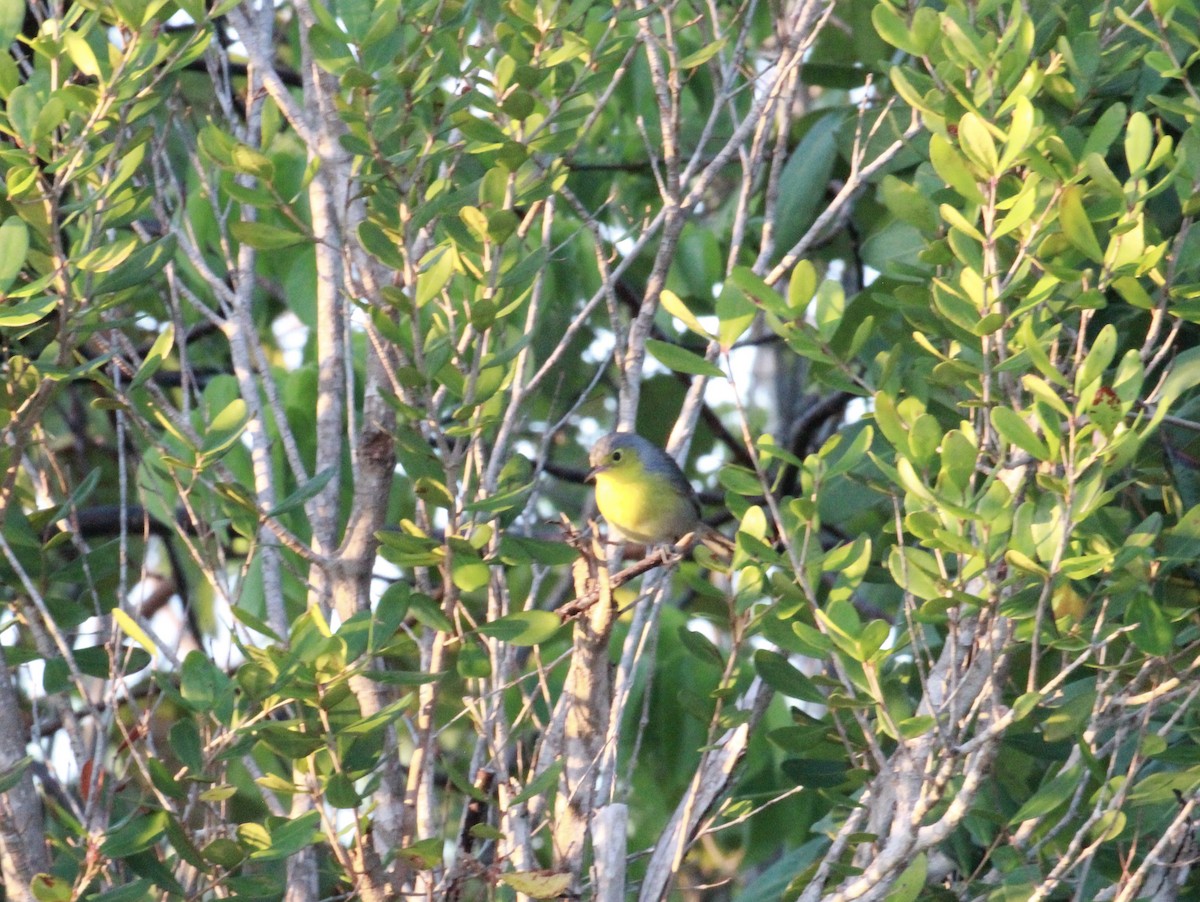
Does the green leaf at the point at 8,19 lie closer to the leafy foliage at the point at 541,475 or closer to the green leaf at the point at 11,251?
the leafy foliage at the point at 541,475

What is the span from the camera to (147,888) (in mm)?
3074

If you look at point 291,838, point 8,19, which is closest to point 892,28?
point 8,19

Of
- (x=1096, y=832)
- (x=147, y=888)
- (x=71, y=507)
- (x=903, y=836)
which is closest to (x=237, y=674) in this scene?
(x=147, y=888)

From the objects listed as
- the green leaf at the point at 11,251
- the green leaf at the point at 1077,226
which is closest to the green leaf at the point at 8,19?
the green leaf at the point at 11,251

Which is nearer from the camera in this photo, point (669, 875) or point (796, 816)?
point (669, 875)

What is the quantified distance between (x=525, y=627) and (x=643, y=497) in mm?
2627

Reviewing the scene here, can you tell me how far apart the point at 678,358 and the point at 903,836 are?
106 centimetres

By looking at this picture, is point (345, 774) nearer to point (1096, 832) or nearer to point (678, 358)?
point (678, 358)

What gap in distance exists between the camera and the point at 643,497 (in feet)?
19.0

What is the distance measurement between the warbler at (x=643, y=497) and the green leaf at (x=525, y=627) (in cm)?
233

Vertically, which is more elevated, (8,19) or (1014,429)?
(8,19)

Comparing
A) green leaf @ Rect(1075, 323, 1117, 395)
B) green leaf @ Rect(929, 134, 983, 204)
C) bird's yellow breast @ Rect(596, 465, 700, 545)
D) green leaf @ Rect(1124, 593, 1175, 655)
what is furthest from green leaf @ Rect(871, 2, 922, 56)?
bird's yellow breast @ Rect(596, 465, 700, 545)

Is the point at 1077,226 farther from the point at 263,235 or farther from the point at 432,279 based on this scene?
the point at 263,235

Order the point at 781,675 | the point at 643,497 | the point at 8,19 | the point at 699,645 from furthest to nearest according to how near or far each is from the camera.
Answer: the point at 643,497 < the point at 699,645 < the point at 781,675 < the point at 8,19
